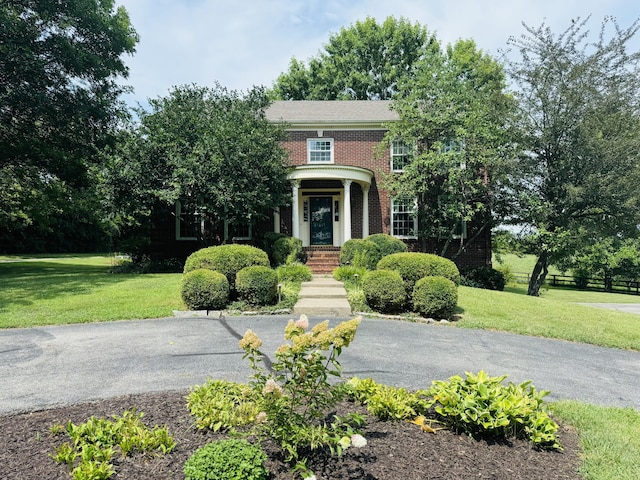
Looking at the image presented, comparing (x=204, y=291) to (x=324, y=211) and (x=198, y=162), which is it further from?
(x=324, y=211)

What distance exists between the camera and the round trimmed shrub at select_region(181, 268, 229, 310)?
25.0 feet

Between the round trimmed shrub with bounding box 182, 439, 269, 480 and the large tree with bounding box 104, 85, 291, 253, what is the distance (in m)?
10.8

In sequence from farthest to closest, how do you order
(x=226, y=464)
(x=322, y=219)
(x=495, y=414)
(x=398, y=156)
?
(x=322, y=219)
(x=398, y=156)
(x=495, y=414)
(x=226, y=464)

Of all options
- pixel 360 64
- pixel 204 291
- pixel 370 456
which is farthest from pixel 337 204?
pixel 360 64

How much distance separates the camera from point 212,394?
10.4 ft

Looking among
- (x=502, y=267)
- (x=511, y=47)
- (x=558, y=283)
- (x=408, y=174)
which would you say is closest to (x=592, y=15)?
(x=511, y=47)

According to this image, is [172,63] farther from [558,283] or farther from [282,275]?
[558,283]

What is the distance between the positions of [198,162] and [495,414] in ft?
38.6

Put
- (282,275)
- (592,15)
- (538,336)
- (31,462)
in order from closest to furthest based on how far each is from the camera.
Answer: (31,462)
(538,336)
(282,275)
(592,15)

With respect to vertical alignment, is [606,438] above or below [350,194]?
below

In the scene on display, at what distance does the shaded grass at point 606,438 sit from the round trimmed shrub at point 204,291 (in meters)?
5.94

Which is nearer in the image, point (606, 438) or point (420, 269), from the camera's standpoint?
point (606, 438)

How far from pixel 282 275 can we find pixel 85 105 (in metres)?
11.6

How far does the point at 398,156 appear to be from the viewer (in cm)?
1609
